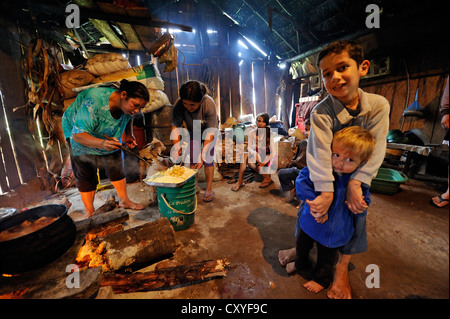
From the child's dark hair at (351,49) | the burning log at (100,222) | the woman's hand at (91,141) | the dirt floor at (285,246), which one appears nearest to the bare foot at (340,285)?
the dirt floor at (285,246)

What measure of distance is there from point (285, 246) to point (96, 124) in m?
3.29

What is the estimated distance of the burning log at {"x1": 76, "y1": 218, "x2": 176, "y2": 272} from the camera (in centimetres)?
183

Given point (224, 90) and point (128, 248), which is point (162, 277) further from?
point (224, 90)

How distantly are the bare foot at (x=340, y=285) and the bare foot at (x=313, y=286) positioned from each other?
0.36ft

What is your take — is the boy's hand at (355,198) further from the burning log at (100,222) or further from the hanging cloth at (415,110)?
the burning log at (100,222)

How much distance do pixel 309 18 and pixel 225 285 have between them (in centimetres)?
795

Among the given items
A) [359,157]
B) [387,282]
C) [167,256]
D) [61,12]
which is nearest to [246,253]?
[167,256]

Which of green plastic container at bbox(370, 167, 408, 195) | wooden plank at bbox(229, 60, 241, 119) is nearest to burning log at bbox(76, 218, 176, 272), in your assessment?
green plastic container at bbox(370, 167, 408, 195)

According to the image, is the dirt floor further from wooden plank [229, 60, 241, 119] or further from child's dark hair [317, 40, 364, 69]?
wooden plank [229, 60, 241, 119]

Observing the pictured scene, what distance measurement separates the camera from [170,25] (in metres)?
4.48

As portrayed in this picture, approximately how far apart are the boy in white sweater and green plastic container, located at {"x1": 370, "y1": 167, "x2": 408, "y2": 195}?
124 centimetres
